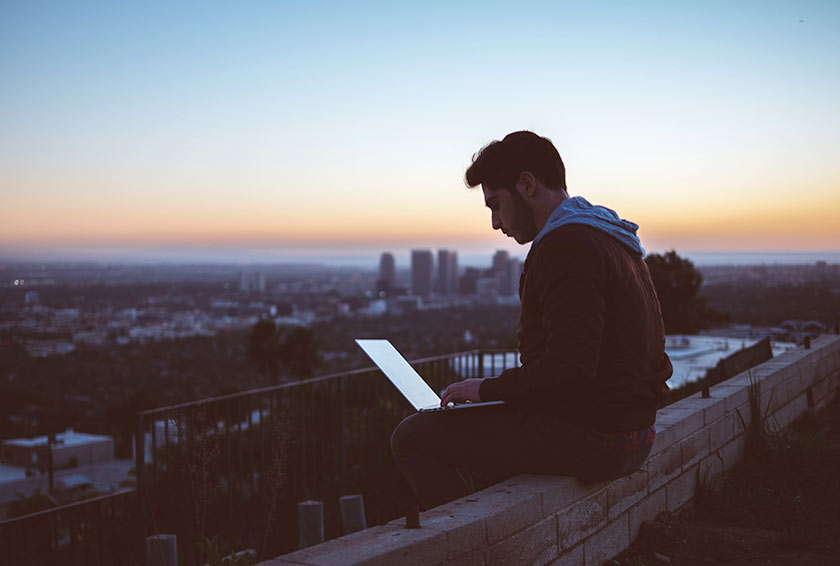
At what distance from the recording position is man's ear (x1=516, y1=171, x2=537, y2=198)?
2.67 meters

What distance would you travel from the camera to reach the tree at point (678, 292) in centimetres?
2486

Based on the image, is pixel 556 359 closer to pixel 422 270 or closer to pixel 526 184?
pixel 526 184

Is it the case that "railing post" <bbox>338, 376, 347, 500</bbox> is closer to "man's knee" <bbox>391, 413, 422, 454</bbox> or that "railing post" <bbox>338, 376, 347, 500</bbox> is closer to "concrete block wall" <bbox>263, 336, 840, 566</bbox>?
"concrete block wall" <bbox>263, 336, 840, 566</bbox>

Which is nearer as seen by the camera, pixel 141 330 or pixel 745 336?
pixel 745 336

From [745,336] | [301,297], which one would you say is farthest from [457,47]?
[301,297]

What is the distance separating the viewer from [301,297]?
78812 mm

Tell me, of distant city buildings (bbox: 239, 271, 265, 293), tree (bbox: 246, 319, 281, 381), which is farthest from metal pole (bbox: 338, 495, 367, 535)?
distant city buildings (bbox: 239, 271, 265, 293)

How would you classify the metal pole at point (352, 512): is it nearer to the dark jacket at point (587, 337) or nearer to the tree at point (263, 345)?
the dark jacket at point (587, 337)

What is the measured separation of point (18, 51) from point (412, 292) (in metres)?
64.5

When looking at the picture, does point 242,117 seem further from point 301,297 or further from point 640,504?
point 301,297

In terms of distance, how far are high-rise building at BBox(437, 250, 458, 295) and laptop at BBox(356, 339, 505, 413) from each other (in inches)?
3444

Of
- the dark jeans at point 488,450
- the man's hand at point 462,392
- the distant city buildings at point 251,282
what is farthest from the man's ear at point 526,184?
the distant city buildings at point 251,282

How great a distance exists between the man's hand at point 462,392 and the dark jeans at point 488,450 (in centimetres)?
12

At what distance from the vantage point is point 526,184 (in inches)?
106
